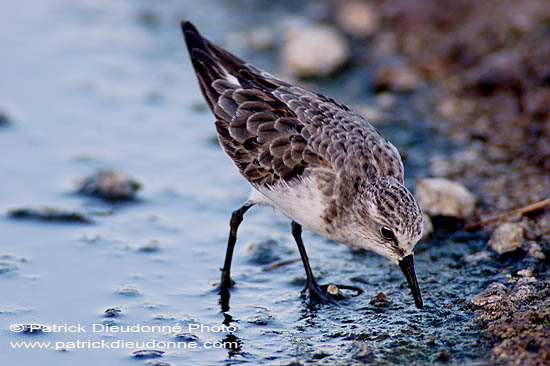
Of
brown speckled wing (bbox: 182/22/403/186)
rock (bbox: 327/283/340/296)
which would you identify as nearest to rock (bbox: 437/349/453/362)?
rock (bbox: 327/283/340/296)

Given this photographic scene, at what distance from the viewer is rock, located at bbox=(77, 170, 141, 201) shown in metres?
7.54

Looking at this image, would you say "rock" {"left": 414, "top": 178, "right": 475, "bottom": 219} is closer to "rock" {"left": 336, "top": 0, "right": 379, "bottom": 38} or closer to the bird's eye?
the bird's eye

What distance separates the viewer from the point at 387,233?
5426 millimetres

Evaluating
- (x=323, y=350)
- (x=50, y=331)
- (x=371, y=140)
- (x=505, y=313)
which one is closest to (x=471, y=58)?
(x=371, y=140)

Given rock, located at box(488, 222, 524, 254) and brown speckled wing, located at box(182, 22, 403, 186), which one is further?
rock, located at box(488, 222, 524, 254)

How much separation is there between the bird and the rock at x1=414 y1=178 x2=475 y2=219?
1.14 m

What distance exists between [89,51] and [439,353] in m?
8.37

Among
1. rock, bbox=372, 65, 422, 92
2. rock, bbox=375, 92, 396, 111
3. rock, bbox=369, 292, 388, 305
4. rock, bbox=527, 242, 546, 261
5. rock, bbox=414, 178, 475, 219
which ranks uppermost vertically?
rock, bbox=372, 65, 422, 92

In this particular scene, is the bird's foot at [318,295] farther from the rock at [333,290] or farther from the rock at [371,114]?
the rock at [371,114]

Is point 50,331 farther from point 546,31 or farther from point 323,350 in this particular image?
point 546,31

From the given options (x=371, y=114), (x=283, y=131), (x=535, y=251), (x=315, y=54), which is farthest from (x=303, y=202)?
(x=315, y=54)

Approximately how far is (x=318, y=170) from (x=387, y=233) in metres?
0.74

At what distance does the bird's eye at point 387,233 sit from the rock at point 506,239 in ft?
4.48

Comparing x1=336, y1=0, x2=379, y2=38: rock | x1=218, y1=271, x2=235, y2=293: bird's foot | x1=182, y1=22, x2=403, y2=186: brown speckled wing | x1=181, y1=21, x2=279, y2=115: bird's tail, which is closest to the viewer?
x1=182, y1=22, x2=403, y2=186: brown speckled wing
